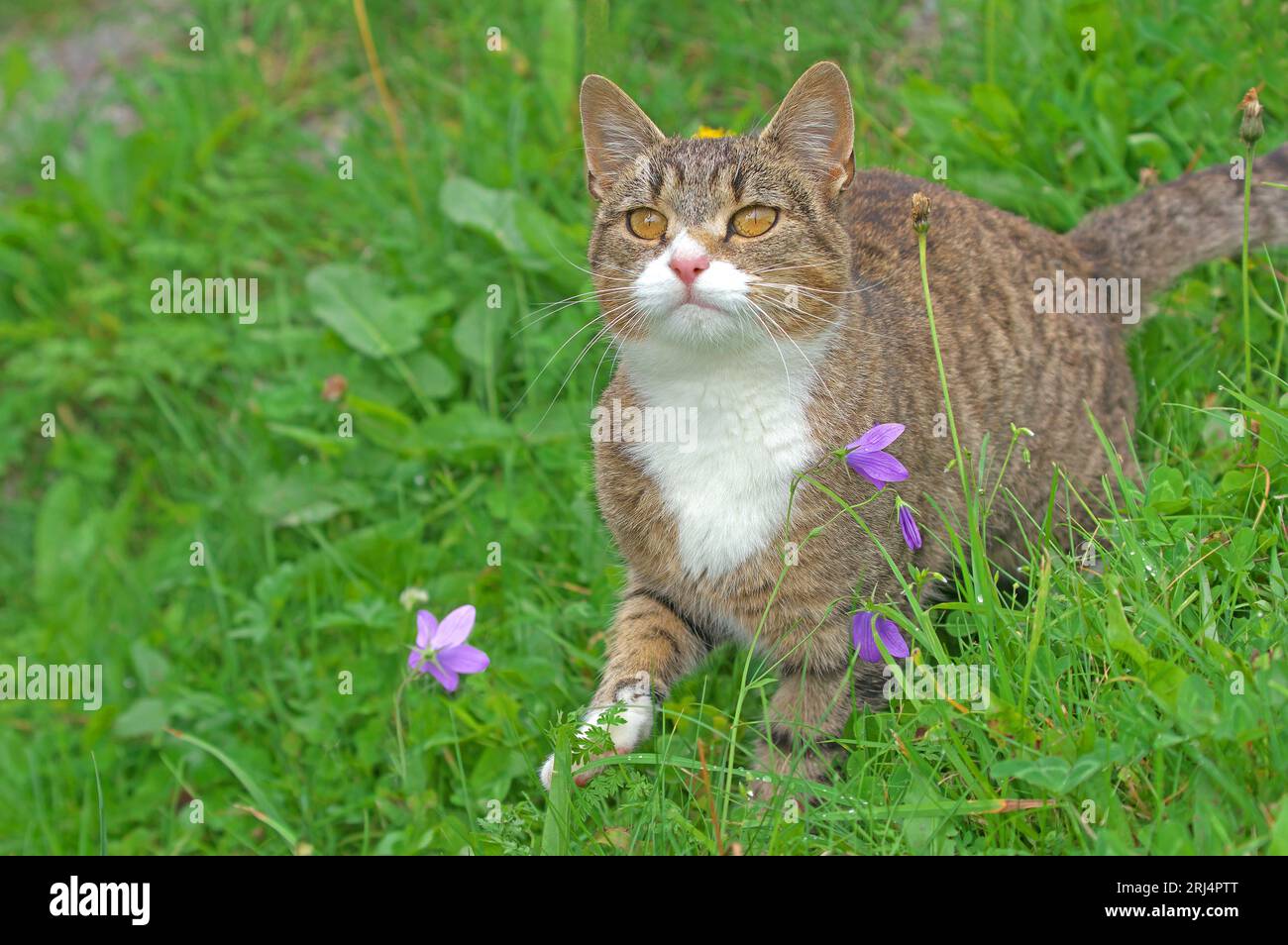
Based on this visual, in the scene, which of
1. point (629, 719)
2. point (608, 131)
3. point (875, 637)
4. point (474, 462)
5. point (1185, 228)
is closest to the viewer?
point (875, 637)

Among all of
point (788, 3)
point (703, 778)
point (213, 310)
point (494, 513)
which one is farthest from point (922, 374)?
point (213, 310)

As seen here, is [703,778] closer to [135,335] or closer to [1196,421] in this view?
[1196,421]

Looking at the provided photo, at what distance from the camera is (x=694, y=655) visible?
339 cm

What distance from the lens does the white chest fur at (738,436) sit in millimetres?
3037

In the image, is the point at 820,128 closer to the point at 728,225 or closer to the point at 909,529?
the point at 728,225

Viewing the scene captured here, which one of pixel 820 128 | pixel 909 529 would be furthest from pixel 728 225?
pixel 909 529

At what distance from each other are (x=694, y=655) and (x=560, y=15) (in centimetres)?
303

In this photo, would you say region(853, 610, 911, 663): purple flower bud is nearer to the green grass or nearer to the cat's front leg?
the green grass

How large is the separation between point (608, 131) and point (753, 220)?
552 mm

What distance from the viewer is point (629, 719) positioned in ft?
10.00

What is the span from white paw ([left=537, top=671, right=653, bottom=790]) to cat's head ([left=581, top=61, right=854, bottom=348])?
0.84 m

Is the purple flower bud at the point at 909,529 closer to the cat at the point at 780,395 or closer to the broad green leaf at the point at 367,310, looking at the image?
the cat at the point at 780,395

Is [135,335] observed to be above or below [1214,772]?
above

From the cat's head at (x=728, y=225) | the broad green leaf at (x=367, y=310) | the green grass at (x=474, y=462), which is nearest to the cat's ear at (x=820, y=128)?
the cat's head at (x=728, y=225)
